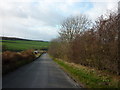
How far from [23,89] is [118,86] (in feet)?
16.4

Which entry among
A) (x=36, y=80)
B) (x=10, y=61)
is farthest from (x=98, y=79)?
(x=10, y=61)

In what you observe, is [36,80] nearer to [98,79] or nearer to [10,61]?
[98,79]

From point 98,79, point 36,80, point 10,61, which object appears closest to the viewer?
point 98,79

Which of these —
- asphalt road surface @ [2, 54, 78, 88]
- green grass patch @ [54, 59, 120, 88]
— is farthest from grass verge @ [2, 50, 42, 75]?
green grass patch @ [54, 59, 120, 88]

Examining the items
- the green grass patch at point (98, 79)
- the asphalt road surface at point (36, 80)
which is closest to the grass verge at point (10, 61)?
the asphalt road surface at point (36, 80)

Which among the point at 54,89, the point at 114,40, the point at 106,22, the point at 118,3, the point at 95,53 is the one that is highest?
the point at 118,3

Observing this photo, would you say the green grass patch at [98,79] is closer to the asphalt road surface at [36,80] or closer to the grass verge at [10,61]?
the asphalt road surface at [36,80]

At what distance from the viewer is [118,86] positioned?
27.6 feet

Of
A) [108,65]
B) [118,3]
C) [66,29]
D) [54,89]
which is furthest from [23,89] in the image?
[66,29]

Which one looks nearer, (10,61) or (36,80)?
(36,80)

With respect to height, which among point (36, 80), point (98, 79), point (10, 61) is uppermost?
point (10, 61)

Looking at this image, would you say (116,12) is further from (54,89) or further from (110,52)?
(54,89)

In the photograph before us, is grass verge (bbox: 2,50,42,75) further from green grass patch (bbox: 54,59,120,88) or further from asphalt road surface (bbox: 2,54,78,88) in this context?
green grass patch (bbox: 54,59,120,88)

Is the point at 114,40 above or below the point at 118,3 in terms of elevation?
below
